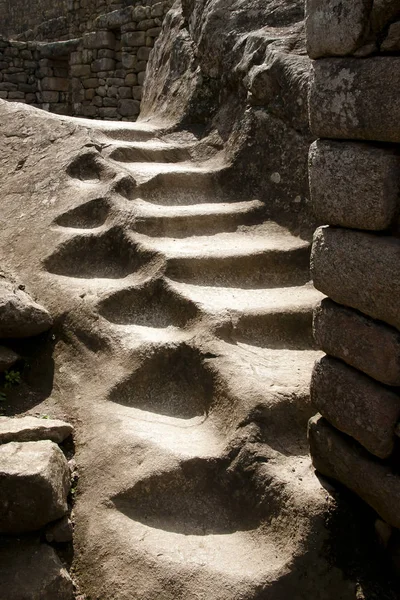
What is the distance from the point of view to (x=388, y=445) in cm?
218

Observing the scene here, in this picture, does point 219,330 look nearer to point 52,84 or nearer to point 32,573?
point 32,573

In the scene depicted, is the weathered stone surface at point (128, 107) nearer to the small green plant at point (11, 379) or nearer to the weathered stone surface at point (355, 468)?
the small green plant at point (11, 379)

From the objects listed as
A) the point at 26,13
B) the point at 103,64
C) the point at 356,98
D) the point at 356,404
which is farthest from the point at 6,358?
the point at 26,13

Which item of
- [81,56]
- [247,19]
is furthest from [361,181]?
[81,56]

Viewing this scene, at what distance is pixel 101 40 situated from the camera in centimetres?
1002

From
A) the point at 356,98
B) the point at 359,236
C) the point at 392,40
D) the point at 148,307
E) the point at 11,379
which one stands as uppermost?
the point at 392,40

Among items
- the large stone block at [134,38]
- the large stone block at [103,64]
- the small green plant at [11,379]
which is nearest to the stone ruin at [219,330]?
the small green plant at [11,379]

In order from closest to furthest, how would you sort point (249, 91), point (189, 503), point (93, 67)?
1. point (189, 503)
2. point (249, 91)
3. point (93, 67)

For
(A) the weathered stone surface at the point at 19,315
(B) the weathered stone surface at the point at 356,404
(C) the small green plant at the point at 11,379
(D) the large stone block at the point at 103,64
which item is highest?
(D) the large stone block at the point at 103,64

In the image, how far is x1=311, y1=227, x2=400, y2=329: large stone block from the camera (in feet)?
6.80

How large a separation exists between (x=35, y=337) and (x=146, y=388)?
651 mm

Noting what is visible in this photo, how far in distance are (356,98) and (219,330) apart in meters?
1.28

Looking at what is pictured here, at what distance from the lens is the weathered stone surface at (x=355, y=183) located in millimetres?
2070

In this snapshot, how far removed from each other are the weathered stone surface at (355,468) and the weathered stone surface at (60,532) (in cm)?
92
